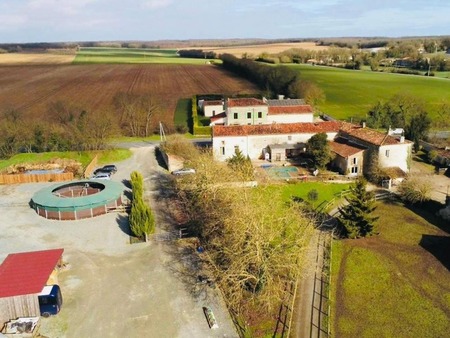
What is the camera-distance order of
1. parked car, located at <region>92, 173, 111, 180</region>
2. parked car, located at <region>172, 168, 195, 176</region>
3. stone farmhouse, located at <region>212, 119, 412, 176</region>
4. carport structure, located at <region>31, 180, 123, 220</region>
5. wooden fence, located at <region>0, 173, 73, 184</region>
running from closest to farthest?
carport structure, located at <region>31, 180, 123, 220</region>
parked car, located at <region>92, 173, 111, 180</region>
wooden fence, located at <region>0, 173, 73, 184</region>
parked car, located at <region>172, 168, 195, 176</region>
stone farmhouse, located at <region>212, 119, 412, 176</region>

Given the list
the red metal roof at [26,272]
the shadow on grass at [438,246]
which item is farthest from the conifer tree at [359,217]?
the red metal roof at [26,272]

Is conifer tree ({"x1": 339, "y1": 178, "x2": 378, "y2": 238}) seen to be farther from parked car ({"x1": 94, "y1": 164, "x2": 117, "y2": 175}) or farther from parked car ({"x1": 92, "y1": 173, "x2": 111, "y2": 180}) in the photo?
parked car ({"x1": 94, "y1": 164, "x2": 117, "y2": 175})

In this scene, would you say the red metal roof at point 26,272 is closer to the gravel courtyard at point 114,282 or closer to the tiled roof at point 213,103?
the gravel courtyard at point 114,282

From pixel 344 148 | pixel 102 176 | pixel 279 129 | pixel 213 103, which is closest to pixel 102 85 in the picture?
pixel 213 103

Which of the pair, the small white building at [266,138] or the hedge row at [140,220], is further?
the small white building at [266,138]

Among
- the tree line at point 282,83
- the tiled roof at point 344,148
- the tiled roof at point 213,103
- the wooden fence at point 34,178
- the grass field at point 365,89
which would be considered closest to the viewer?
the wooden fence at point 34,178

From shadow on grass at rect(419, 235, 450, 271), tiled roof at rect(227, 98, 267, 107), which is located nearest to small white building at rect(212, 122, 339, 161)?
tiled roof at rect(227, 98, 267, 107)

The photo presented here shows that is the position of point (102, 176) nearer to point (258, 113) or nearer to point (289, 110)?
point (258, 113)

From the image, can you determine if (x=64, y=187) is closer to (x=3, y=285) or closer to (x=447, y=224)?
(x=3, y=285)
